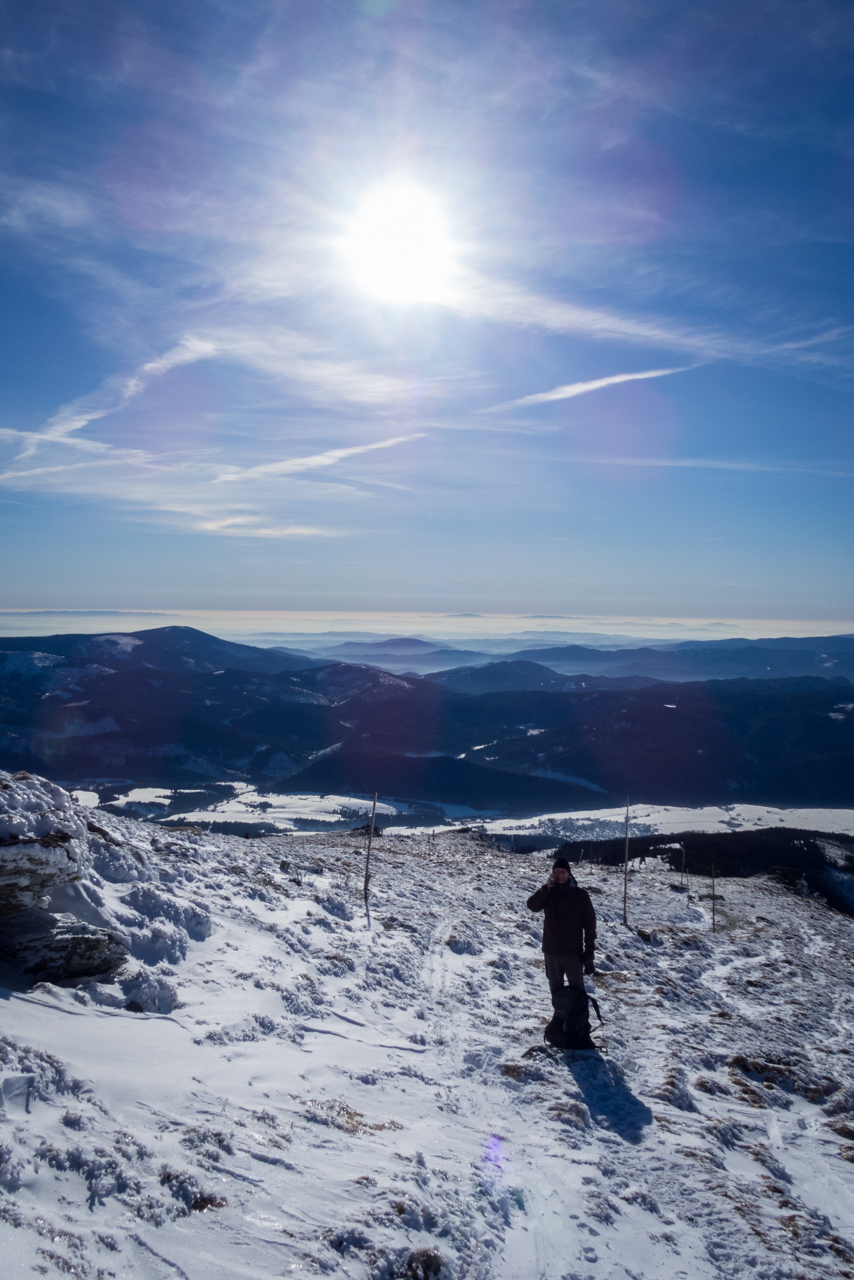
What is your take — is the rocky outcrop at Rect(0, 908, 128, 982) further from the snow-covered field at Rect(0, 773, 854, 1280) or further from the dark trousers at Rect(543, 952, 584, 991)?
the dark trousers at Rect(543, 952, 584, 991)

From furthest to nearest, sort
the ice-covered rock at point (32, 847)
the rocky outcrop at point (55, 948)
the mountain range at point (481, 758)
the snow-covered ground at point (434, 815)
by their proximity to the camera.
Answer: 1. the mountain range at point (481, 758)
2. the snow-covered ground at point (434, 815)
3. the ice-covered rock at point (32, 847)
4. the rocky outcrop at point (55, 948)

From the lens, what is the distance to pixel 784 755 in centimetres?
18338

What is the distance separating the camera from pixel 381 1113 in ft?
23.5

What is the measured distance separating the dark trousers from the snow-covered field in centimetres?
91

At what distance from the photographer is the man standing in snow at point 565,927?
948cm

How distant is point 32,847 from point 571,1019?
760 cm

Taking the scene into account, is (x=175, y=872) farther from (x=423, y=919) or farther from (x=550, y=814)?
(x=550, y=814)

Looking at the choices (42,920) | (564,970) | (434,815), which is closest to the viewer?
(42,920)

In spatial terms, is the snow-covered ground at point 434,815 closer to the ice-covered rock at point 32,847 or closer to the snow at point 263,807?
the snow at point 263,807

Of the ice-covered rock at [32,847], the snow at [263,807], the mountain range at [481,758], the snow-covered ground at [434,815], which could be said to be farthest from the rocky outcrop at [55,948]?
the mountain range at [481,758]

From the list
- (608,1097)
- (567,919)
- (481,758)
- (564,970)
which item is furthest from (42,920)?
(481,758)

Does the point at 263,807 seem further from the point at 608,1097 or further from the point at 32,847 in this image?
the point at 608,1097

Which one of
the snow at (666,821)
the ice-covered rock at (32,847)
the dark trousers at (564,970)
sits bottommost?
the snow at (666,821)

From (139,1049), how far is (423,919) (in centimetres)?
1053
